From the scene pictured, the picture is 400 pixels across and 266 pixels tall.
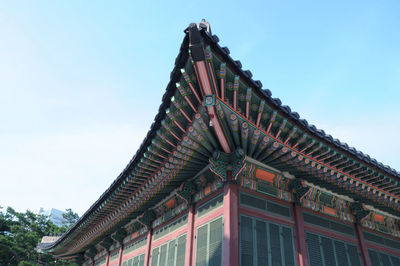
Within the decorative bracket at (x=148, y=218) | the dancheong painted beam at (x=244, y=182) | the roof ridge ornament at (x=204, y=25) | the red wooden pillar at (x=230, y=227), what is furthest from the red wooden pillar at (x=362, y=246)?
the roof ridge ornament at (x=204, y=25)

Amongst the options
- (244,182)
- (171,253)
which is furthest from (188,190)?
(171,253)

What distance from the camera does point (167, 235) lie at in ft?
36.2

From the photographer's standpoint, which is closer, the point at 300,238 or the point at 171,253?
the point at 300,238

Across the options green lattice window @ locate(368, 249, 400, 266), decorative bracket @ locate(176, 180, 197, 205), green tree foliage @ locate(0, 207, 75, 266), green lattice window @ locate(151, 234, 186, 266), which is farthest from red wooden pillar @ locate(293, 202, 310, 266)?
green tree foliage @ locate(0, 207, 75, 266)

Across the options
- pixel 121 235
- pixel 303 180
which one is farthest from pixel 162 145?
pixel 121 235

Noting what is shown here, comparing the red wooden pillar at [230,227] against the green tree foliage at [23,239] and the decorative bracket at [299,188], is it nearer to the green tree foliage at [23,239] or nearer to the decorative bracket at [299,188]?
the decorative bracket at [299,188]

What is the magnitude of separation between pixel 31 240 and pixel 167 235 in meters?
33.5

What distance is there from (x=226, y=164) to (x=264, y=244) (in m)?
2.52

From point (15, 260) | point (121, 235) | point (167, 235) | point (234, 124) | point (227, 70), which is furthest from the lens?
point (15, 260)

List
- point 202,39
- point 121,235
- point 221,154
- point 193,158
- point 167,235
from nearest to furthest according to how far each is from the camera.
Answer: point 202,39 → point 221,154 → point 193,158 → point 167,235 → point 121,235

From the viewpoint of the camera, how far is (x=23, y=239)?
116ft

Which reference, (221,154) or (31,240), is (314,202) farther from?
(31,240)

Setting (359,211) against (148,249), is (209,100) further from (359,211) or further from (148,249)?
(148,249)

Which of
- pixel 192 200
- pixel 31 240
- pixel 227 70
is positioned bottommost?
pixel 192 200
